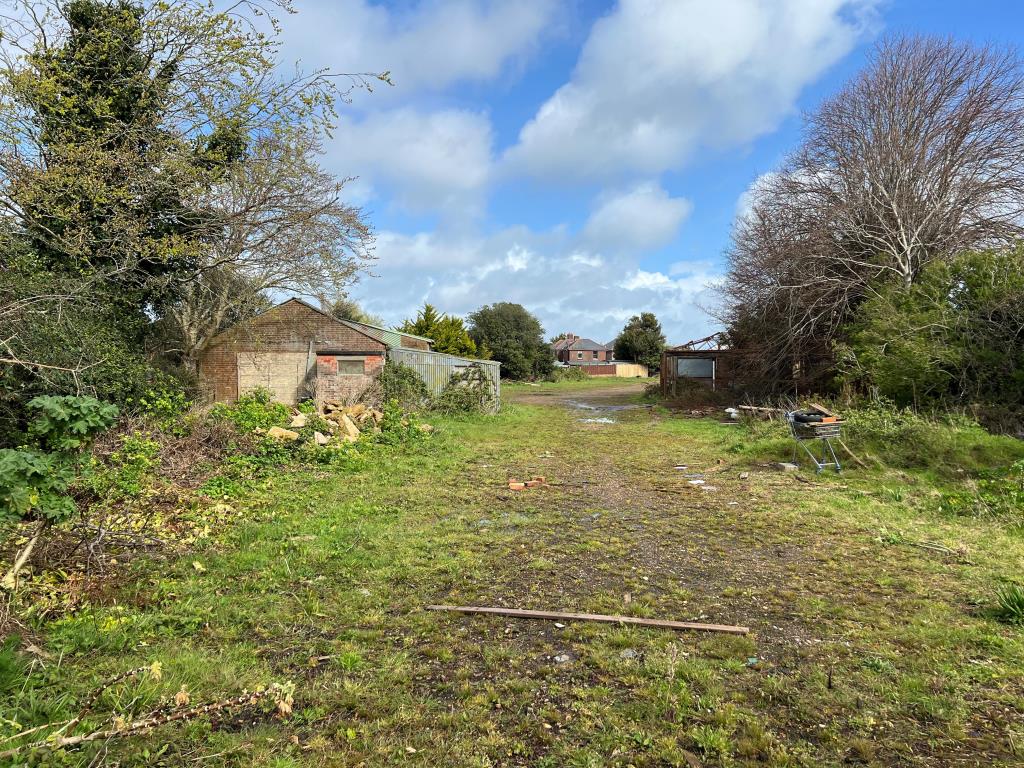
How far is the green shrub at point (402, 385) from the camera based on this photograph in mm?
15164

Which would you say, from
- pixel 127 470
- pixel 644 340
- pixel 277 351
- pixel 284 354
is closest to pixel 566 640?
pixel 127 470

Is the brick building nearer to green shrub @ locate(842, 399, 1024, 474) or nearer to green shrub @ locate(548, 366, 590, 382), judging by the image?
green shrub @ locate(842, 399, 1024, 474)

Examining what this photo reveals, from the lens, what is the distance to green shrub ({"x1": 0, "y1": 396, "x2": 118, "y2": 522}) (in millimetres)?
3141

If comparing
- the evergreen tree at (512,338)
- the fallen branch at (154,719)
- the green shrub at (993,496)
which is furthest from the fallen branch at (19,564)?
the evergreen tree at (512,338)

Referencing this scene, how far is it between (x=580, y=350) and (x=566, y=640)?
7557 centimetres

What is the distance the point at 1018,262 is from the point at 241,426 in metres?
14.9

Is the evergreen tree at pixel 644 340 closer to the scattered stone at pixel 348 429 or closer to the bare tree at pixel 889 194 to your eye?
the bare tree at pixel 889 194

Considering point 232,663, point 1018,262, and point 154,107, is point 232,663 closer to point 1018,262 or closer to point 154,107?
point 154,107

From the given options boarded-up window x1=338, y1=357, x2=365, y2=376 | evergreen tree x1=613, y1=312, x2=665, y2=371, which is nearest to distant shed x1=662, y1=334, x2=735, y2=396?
boarded-up window x1=338, y1=357, x2=365, y2=376

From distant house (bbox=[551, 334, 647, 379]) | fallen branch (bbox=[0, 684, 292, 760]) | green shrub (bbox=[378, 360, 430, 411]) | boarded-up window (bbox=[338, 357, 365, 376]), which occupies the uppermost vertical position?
distant house (bbox=[551, 334, 647, 379])

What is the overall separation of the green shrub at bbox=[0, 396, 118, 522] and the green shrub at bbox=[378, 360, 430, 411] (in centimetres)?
1098

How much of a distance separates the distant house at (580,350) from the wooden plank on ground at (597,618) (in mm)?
71062

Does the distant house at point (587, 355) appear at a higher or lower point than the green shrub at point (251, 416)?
higher

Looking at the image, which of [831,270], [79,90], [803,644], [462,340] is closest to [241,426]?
[79,90]
